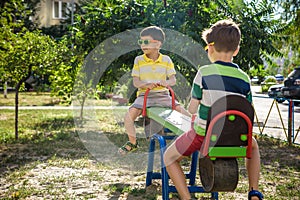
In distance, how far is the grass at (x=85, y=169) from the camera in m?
5.34

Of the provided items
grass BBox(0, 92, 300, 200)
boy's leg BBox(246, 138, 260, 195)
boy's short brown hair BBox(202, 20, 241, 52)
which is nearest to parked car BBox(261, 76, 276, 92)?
grass BBox(0, 92, 300, 200)

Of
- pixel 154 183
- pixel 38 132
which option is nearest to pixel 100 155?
pixel 154 183

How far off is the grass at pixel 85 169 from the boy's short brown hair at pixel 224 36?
8.05ft

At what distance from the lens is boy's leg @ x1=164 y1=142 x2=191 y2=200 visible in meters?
3.64

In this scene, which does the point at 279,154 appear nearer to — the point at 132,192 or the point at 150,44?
the point at 132,192

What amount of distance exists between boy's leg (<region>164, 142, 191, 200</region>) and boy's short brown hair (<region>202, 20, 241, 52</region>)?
96 centimetres

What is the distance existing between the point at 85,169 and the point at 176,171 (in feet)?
10.5

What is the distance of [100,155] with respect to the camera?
7.70m

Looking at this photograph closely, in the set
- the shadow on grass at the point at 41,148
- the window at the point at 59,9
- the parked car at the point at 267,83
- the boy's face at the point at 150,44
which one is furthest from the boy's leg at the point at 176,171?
the window at the point at 59,9

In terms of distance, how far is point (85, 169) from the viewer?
662 cm

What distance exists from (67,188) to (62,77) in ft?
25.3

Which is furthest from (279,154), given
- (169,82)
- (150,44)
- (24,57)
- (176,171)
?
(24,57)

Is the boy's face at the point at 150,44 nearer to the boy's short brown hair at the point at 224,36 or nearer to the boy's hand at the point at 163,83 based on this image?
the boy's hand at the point at 163,83

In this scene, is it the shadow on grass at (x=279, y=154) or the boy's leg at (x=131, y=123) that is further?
the shadow on grass at (x=279, y=154)
